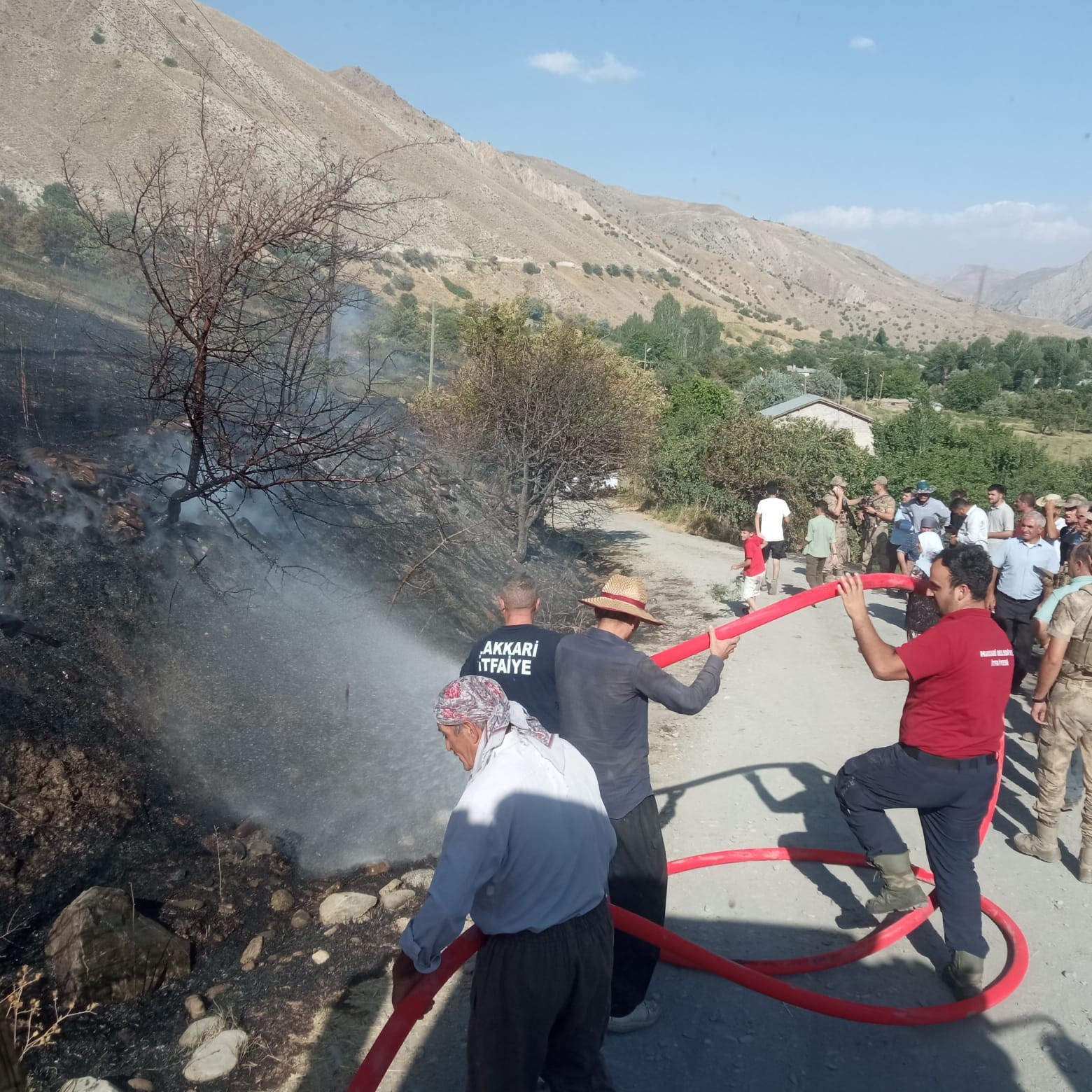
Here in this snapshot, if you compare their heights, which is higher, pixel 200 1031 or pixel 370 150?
pixel 370 150

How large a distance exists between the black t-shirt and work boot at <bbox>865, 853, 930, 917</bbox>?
1785 mm

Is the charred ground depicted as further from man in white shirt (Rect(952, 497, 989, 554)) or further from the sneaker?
man in white shirt (Rect(952, 497, 989, 554))

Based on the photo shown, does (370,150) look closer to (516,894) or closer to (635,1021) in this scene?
(635,1021)

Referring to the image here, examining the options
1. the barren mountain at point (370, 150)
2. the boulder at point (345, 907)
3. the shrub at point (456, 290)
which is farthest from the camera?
the shrub at point (456, 290)

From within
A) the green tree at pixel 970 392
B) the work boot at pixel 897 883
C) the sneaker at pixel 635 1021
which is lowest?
the green tree at pixel 970 392

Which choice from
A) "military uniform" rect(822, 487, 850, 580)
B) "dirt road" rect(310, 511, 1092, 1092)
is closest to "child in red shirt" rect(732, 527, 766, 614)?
"military uniform" rect(822, 487, 850, 580)

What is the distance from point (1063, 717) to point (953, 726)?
193 cm

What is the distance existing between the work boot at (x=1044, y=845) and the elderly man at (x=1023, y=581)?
242 cm

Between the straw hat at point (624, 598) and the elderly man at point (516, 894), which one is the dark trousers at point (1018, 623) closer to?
the straw hat at point (624, 598)

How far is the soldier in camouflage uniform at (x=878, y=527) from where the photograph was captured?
1218 cm

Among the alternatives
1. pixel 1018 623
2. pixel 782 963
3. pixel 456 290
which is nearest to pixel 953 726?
pixel 782 963

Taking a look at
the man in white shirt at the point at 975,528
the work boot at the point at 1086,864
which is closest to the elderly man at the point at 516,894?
the work boot at the point at 1086,864

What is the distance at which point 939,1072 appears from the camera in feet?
12.0

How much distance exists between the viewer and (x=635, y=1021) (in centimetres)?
389
